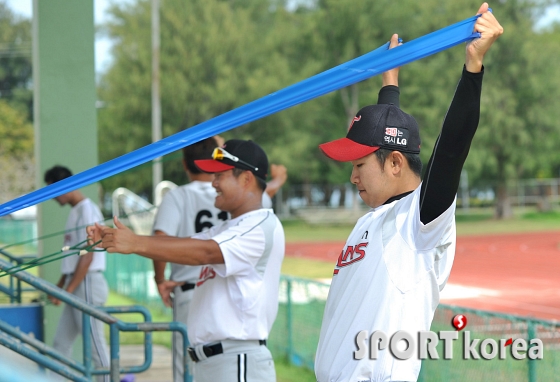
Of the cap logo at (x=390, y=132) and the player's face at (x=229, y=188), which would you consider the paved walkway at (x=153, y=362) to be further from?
the cap logo at (x=390, y=132)

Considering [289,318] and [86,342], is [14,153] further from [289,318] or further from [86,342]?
[86,342]

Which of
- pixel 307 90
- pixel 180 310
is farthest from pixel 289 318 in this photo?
pixel 307 90

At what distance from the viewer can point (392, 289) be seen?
7.23ft

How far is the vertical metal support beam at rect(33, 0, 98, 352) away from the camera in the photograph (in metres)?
6.98

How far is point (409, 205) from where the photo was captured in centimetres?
221

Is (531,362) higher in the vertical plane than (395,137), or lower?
lower

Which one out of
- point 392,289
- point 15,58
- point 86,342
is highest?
point 15,58

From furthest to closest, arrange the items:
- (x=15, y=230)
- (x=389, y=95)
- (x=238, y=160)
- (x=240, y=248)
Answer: (x=15, y=230) < (x=238, y=160) < (x=240, y=248) < (x=389, y=95)

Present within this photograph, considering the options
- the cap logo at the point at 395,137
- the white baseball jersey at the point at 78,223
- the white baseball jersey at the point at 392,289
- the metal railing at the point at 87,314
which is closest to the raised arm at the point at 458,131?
the white baseball jersey at the point at 392,289

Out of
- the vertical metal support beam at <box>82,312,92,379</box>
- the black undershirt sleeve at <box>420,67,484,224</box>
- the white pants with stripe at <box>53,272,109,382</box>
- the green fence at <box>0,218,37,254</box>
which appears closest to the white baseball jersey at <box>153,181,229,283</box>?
the vertical metal support beam at <box>82,312,92,379</box>

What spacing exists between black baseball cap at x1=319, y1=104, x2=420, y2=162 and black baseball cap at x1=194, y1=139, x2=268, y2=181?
1.21 meters

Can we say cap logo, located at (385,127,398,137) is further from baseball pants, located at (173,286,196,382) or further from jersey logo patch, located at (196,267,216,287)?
baseball pants, located at (173,286,196,382)

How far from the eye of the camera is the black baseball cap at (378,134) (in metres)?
2.29

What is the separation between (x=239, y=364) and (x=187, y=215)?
199cm
